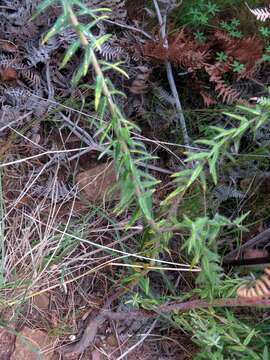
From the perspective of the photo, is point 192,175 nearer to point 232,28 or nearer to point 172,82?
point 172,82

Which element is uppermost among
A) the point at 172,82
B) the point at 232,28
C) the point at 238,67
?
the point at 232,28

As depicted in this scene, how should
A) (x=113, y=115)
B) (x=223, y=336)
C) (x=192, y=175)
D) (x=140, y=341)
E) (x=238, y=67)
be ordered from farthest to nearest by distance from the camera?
(x=238, y=67) → (x=140, y=341) → (x=223, y=336) → (x=192, y=175) → (x=113, y=115)

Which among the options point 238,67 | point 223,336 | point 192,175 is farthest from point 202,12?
point 223,336

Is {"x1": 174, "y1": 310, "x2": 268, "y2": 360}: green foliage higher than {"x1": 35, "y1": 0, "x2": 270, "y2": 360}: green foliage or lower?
lower

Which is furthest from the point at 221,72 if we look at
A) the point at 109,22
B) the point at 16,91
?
the point at 16,91

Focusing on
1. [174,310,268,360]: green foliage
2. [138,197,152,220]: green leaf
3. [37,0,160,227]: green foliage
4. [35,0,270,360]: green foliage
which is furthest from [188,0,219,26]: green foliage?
[174,310,268,360]: green foliage

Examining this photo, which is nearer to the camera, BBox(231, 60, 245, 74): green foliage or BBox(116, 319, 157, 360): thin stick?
BBox(116, 319, 157, 360): thin stick

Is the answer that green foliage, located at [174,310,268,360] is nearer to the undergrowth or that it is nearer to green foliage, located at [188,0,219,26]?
the undergrowth

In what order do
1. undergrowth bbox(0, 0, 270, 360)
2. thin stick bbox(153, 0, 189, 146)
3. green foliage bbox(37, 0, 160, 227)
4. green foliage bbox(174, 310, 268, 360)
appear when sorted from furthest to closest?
thin stick bbox(153, 0, 189, 146), undergrowth bbox(0, 0, 270, 360), green foliage bbox(174, 310, 268, 360), green foliage bbox(37, 0, 160, 227)

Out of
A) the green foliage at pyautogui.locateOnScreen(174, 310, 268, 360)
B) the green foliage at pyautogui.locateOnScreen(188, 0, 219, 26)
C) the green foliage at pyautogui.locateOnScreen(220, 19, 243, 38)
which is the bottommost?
the green foliage at pyautogui.locateOnScreen(174, 310, 268, 360)

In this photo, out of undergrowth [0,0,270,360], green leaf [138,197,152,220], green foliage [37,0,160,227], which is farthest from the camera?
Answer: undergrowth [0,0,270,360]

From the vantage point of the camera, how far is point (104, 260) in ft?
7.96

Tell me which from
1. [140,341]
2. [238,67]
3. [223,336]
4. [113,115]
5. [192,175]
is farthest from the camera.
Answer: [238,67]

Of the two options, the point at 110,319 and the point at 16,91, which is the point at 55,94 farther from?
the point at 110,319
